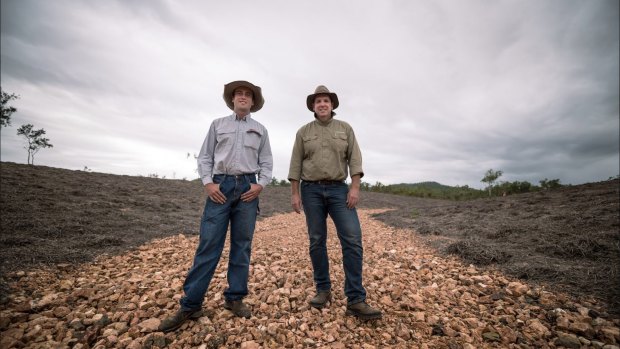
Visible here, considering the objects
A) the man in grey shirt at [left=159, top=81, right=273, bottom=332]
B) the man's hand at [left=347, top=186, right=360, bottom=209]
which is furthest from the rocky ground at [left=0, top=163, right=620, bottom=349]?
the man's hand at [left=347, top=186, right=360, bottom=209]

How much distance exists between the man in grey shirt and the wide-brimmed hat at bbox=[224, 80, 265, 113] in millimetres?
13

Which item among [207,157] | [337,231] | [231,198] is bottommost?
[337,231]

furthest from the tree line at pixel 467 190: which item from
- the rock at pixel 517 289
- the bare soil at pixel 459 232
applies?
the rock at pixel 517 289

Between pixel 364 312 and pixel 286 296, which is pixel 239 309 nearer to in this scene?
pixel 286 296

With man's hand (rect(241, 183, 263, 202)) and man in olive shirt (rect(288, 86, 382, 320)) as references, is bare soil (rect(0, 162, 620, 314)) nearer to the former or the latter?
man in olive shirt (rect(288, 86, 382, 320))

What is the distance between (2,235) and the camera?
5496 mm

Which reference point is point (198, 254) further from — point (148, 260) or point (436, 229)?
point (436, 229)

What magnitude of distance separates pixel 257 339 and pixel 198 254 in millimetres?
1126

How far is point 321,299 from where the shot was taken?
345 centimetres

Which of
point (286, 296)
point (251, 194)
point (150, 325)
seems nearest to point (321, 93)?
point (251, 194)

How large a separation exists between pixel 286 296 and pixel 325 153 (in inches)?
82.7

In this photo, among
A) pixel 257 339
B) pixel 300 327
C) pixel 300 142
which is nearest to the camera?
pixel 257 339

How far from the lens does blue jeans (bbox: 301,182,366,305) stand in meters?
3.24

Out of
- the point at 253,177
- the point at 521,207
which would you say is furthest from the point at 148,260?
the point at 521,207
